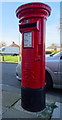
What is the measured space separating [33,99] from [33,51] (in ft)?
3.23

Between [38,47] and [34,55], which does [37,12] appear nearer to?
[38,47]

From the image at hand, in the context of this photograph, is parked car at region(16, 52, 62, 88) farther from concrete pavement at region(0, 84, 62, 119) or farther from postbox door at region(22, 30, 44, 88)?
postbox door at region(22, 30, 44, 88)

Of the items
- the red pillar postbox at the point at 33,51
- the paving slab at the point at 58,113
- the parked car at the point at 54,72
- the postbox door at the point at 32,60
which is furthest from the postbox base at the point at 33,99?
the parked car at the point at 54,72

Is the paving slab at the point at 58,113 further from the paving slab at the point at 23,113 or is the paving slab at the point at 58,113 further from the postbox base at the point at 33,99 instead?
the postbox base at the point at 33,99

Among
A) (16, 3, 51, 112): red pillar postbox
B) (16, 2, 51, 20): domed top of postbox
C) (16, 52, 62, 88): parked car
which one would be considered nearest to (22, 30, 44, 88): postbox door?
(16, 3, 51, 112): red pillar postbox

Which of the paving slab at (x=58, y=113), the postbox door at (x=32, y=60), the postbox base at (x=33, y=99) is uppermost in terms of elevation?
the postbox door at (x=32, y=60)

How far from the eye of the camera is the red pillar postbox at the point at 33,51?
2295 millimetres

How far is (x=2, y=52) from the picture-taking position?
88.0ft

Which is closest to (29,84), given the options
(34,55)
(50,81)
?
(34,55)

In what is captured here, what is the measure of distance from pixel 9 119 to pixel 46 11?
217cm

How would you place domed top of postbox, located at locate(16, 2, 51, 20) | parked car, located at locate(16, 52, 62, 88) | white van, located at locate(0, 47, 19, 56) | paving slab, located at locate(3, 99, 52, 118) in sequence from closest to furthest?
1. domed top of postbox, located at locate(16, 2, 51, 20)
2. paving slab, located at locate(3, 99, 52, 118)
3. parked car, located at locate(16, 52, 62, 88)
4. white van, located at locate(0, 47, 19, 56)

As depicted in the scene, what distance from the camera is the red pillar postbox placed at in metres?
2.29

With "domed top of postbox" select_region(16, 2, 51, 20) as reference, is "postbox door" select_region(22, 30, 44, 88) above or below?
below

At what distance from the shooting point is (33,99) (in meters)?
2.47
